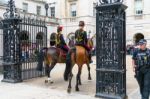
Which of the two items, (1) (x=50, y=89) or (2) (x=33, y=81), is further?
(2) (x=33, y=81)

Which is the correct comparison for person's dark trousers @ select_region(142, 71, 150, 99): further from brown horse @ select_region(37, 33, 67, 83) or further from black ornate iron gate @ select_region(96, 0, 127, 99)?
brown horse @ select_region(37, 33, 67, 83)

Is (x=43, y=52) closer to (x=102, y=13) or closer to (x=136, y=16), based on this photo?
(x=102, y=13)

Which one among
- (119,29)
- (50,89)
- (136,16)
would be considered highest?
(136,16)

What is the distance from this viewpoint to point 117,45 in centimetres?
912

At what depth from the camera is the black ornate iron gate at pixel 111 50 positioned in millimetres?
9062

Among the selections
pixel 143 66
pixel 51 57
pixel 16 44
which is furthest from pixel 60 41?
pixel 143 66

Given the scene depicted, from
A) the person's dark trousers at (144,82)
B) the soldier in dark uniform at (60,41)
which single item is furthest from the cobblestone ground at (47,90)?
the soldier in dark uniform at (60,41)

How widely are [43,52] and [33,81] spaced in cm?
136

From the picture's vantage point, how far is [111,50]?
30.5 ft

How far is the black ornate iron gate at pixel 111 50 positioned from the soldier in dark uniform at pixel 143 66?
3.08 ft

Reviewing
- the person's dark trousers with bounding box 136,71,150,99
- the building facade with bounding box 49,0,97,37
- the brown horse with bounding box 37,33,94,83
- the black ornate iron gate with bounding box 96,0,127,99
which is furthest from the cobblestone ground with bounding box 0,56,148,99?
the building facade with bounding box 49,0,97,37

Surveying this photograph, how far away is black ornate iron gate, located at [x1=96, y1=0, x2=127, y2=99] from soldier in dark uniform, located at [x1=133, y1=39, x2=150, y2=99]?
3.08 feet

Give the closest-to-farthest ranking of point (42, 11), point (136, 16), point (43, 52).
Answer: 1. point (43, 52)
2. point (136, 16)
3. point (42, 11)

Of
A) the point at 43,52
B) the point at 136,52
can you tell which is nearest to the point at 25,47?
the point at 43,52
